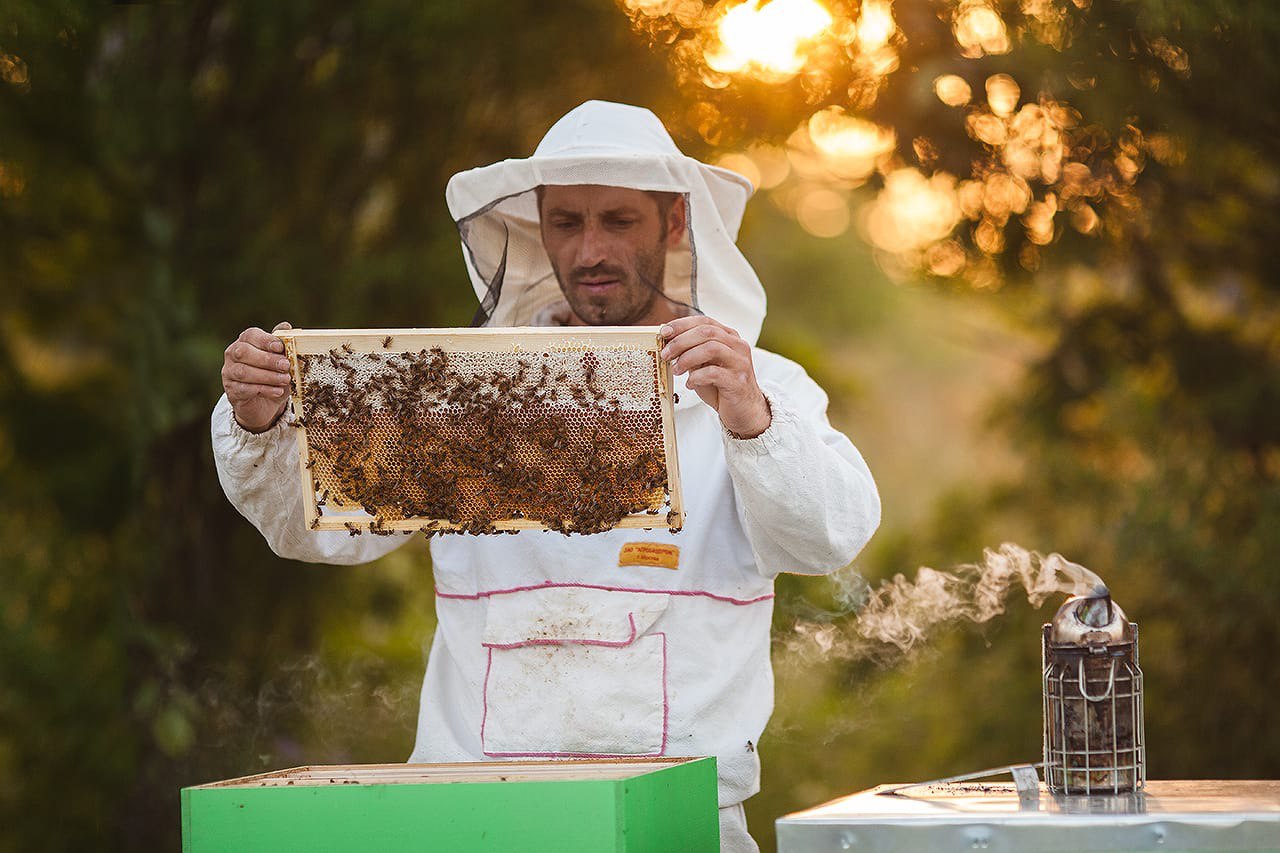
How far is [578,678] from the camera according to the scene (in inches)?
101

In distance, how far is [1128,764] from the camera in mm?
2061

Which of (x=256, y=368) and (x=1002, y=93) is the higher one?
(x=1002, y=93)

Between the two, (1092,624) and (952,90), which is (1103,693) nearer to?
(1092,624)

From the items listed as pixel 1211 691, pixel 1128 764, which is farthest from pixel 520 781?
pixel 1211 691

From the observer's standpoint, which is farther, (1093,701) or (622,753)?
(622,753)

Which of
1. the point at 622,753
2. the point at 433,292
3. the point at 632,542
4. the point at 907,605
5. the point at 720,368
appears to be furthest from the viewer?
the point at 433,292

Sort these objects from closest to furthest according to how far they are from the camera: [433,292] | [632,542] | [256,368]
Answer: [256,368] → [632,542] → [433,292]

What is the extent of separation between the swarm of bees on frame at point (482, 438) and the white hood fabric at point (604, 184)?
513 millimetres

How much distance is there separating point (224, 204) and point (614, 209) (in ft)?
7.99

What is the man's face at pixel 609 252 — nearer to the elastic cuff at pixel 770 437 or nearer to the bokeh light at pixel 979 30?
the elastic cuff at pixel 770 437

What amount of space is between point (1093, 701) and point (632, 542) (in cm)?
92

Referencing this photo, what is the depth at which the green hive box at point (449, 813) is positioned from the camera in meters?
1.91

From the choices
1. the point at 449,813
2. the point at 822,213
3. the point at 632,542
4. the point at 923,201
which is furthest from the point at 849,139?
the point at 822,213

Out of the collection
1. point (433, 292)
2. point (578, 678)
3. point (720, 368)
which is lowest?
point (578, 678)
